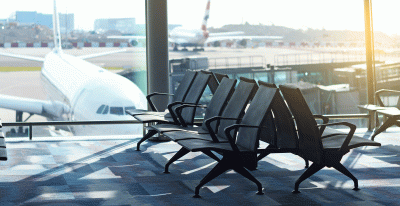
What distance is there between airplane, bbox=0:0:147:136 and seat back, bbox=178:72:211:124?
203 cm

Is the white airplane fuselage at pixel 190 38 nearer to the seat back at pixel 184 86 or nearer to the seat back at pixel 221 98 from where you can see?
the seat back at pixel 184 86

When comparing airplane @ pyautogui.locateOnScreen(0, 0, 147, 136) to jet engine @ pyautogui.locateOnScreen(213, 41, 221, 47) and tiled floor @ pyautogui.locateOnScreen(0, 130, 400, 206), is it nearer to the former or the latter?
tiled floor @ pyautogui.locateOnScreen(0, 130, 400, 206)

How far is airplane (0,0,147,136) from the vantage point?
31.3ft

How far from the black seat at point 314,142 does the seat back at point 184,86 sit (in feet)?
5.88

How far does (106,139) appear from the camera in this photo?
621 centimetres

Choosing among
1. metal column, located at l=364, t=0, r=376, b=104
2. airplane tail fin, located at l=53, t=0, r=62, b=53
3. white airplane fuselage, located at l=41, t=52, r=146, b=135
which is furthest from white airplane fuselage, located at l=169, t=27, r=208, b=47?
metal column, located at l=364, t=0, r=376, b=104

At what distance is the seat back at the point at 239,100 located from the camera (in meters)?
3.72

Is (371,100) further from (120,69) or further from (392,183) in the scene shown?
(120,69)

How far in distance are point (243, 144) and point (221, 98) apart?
696 mm

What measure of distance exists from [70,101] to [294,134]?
27.8 ft

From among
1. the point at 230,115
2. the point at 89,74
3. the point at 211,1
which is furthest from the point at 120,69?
the point at 230,115

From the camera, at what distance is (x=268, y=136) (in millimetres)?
4000

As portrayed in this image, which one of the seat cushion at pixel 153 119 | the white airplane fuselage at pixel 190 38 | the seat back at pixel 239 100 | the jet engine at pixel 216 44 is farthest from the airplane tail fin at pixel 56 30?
the jet engine at pixel 216 44

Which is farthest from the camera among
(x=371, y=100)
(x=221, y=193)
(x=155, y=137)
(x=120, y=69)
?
(x=120, y=69)
